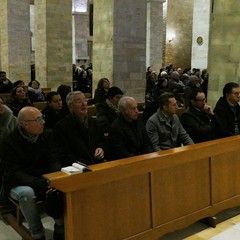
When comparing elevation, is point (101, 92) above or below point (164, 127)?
above

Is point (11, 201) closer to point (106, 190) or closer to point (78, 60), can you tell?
point (106, 190)

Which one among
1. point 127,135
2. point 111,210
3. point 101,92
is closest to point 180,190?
point 111,210

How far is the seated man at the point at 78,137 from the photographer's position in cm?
400

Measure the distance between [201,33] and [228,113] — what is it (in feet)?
48.2

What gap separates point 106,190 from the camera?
3.06 meters

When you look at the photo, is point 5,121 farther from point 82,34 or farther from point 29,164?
point 82,34

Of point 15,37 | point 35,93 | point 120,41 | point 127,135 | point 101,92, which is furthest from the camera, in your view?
point 15,37

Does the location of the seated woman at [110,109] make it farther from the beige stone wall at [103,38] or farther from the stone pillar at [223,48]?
the beige stone wall at [103,38]

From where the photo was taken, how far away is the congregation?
338 centimetres

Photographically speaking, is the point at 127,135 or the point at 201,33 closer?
the point at 127,135

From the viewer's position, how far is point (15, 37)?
594 inches

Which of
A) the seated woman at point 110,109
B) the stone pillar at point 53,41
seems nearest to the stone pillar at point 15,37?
the stone pillar at point 53,41

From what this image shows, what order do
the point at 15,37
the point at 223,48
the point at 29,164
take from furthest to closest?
the point at 15,37, the point at 223,48, the point at 29,164

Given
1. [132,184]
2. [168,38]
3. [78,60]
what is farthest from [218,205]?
[168,38]
